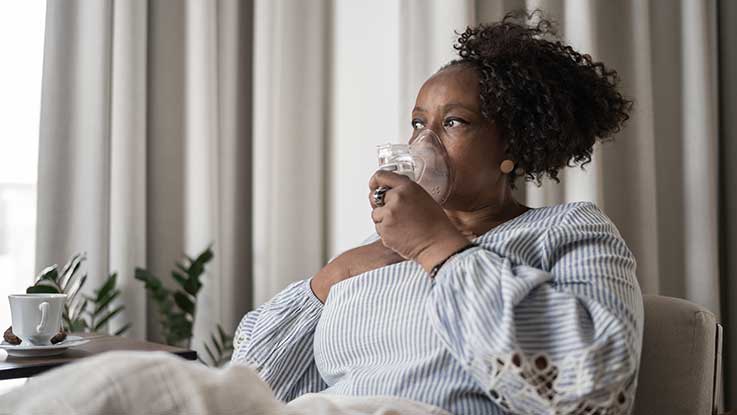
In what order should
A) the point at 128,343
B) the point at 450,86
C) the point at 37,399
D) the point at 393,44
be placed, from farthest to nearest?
the point at 393,44
the point at 128,343
the point at 450,86
the point at 37,399

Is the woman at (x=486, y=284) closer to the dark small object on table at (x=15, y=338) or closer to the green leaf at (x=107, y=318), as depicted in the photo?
the dark small object on table at (x=15, y=338)

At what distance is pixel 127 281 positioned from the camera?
2328mm

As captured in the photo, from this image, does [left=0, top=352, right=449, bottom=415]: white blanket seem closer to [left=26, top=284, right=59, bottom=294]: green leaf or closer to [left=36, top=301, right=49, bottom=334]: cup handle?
[left=36, top=301, right=49, bottom=334]: cup handle

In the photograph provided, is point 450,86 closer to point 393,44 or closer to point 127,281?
point 393,44

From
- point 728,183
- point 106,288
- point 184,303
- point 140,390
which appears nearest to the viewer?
point 140,390

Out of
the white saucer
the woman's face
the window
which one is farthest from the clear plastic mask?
the window

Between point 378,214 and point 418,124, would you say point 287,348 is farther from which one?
point 418,124

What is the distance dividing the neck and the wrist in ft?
0.80

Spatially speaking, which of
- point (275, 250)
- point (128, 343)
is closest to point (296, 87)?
point (275, 250)

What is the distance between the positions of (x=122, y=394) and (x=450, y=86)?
769 mm

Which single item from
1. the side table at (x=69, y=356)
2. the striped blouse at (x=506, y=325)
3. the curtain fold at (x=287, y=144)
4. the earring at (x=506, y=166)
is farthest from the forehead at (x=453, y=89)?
the curtain fold at (x=287, y=144)

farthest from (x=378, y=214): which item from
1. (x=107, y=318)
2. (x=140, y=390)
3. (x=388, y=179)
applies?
(x=107, y=318)

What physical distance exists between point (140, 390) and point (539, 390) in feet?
1.55

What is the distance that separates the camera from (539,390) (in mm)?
957
